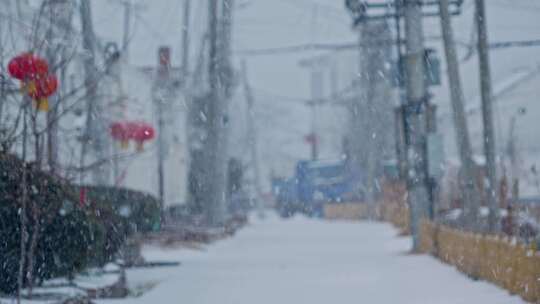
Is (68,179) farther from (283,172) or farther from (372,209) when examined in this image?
(283,172)

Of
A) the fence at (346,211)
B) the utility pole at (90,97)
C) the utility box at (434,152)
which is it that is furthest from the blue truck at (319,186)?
the utility pole at (90,97)

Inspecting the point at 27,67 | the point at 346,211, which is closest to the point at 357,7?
the point at 27,67

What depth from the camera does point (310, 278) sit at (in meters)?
Answer: 19.5

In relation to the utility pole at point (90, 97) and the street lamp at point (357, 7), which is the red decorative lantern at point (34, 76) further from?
the street lamp at point (357, 7)

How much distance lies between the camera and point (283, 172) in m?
Answer: 119

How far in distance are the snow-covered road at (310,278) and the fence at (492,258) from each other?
0.69 ft

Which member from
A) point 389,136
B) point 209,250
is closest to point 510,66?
point 389,136

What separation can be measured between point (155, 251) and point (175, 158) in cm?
2941

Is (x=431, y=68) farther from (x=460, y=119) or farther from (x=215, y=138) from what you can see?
(x=215, y=138)

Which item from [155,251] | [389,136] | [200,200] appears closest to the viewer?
[155,251]

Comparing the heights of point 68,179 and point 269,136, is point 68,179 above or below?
below

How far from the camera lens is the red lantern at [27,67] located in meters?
13.5

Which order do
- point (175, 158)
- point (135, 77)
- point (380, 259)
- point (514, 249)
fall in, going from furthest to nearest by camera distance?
point (175, 158) < point (135, 77) < point (380, 259) < point (514, 249)

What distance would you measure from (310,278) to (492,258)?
146 inches
